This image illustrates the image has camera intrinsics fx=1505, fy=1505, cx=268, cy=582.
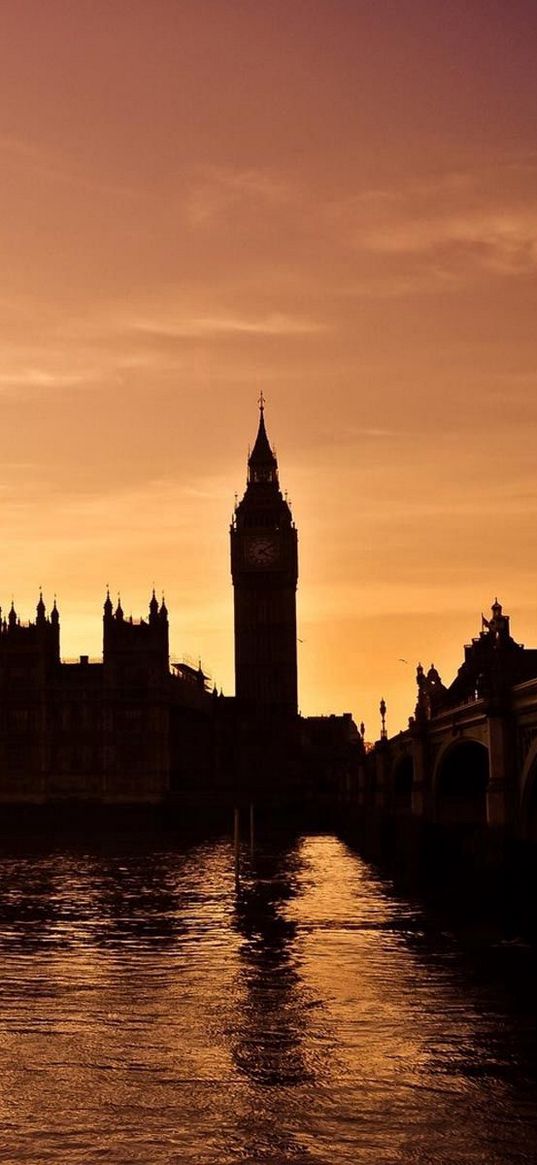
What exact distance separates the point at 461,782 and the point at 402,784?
28731 millimetres

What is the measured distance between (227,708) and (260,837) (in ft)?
202

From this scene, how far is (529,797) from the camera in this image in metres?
55.6

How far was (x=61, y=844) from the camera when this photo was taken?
122750 mm

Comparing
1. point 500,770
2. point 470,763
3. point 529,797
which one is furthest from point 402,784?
point 529,797

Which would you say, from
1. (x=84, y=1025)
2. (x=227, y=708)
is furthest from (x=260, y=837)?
(x=84, y=1025)

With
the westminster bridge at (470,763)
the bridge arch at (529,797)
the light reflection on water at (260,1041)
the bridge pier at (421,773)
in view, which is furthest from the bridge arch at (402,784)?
the light reflection on water at (260,1041)

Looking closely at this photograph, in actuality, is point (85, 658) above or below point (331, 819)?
above

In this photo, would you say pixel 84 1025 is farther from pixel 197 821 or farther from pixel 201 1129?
pixel 197 821

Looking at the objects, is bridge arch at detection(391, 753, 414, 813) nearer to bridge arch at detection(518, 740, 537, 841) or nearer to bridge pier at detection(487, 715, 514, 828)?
bridge pier at detection(487, 715, 514, 828)

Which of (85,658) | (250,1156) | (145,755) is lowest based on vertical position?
(250,1156)

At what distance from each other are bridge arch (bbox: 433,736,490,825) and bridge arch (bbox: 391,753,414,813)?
4377 millimetres

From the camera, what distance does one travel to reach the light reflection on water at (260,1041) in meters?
22.0

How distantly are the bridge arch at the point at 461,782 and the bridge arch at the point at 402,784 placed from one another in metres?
4.38

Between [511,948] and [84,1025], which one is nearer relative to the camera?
[84,1025]
